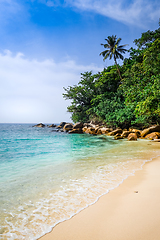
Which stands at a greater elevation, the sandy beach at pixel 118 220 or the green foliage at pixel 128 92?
the green foliage at pixel 128 92

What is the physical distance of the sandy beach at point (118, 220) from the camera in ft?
5.60

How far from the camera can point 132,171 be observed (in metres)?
4.42

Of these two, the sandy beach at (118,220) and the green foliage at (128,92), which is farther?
the green foliage at (128,92)

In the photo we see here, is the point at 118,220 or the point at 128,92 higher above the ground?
the point at 128,92

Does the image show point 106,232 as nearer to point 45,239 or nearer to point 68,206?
point 45,239

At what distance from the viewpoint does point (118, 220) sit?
6.52 ft

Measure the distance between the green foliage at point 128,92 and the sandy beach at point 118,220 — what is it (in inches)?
348

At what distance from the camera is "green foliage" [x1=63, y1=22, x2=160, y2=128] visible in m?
12.2

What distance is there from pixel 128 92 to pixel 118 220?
1650cm

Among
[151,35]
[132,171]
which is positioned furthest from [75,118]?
[132,171]

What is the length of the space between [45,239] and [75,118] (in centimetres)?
3063

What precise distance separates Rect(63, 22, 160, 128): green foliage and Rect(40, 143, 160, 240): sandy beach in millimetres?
8835

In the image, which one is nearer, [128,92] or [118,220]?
[118,220]

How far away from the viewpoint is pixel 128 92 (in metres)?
16.8
